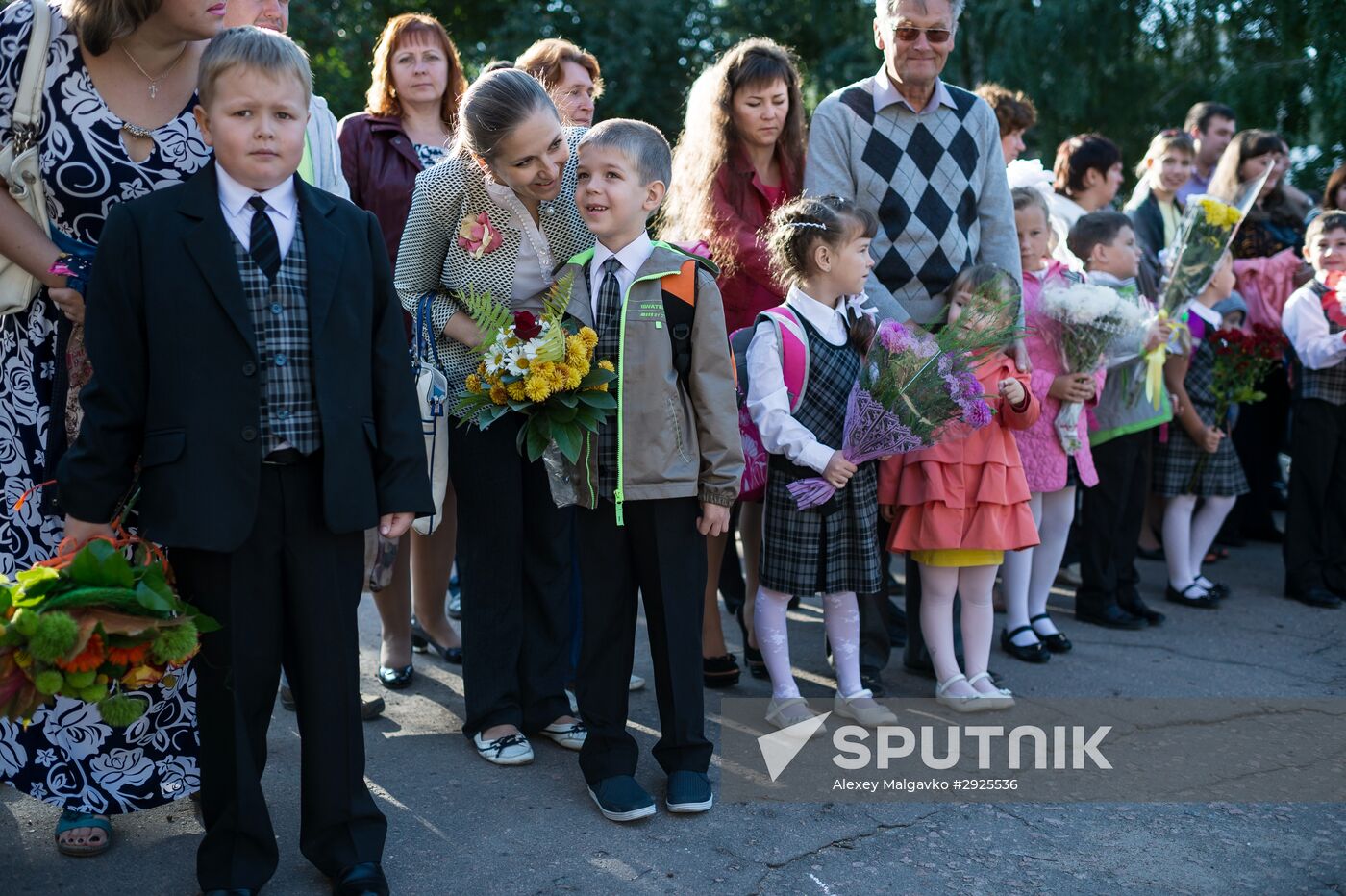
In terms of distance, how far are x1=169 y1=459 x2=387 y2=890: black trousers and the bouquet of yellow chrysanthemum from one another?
643 mm

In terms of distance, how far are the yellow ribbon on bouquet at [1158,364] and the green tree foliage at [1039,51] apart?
227 inches

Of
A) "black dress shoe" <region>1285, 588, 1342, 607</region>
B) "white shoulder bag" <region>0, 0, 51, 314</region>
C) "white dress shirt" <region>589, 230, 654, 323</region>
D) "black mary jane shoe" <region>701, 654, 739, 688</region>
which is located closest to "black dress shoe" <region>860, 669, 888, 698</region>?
"black mary jane shoe" <region>701, 654, 739, 688</region>

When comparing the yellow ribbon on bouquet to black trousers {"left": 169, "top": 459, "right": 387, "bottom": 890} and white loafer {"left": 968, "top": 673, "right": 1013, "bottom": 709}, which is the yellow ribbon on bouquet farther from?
black trousers {"left": 169, "top": 459, "right": 387, "bottom": 890}

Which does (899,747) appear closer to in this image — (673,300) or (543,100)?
(673,300)

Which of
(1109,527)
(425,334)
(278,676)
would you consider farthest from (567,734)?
(1109,527)

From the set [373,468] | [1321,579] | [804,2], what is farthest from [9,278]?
[804,2]

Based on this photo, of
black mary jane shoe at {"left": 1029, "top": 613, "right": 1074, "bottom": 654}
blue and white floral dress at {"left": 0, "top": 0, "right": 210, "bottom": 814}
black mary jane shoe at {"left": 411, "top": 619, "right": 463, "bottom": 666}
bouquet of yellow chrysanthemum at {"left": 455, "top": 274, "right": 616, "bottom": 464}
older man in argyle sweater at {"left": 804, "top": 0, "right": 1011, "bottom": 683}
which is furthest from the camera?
black mary jane shoe at {"left": 1029, "top": 613, "right": 1074, "bottom": 654}

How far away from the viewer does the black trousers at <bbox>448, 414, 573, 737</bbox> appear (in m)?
3.99

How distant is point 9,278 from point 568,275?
148 cm

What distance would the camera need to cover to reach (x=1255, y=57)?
1193 centimetres

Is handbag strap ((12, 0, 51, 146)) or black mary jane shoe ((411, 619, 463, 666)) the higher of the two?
handbag strap ((12, 0, 51, 146))

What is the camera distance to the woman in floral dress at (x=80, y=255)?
10.2 feet

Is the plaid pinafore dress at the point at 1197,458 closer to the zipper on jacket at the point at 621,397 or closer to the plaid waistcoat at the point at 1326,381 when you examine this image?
the plaid waistcoat at the point at 1326,381

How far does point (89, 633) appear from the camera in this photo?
2.55m
